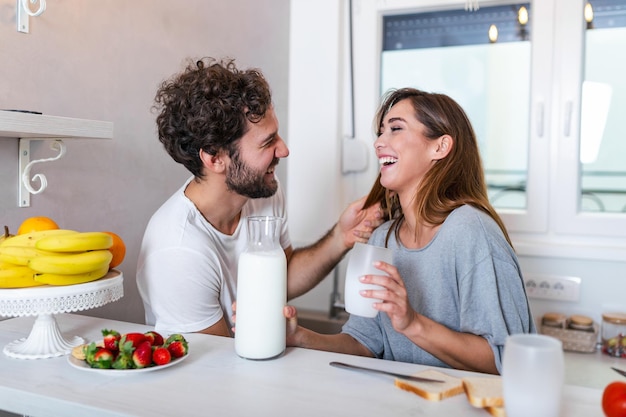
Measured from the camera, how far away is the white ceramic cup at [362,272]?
1.17 metres

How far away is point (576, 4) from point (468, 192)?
1.24 metres

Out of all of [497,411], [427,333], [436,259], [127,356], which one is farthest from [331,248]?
[497,411]

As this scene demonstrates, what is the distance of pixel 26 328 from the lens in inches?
54.4

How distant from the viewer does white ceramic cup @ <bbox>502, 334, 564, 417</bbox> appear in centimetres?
81

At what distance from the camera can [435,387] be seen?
3.27 feet

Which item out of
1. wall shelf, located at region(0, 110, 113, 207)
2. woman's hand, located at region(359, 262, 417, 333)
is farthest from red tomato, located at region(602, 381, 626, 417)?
wall shelf, located at region(0, 110, 113, 207)

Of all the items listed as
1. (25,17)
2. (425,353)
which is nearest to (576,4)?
(425,353)

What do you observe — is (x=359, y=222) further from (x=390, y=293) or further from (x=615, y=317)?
(x=615, y=317)

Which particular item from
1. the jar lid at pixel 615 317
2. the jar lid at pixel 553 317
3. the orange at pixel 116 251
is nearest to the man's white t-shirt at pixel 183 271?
the orange at pixel 116 251

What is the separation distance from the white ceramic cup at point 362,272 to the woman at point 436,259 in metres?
0.04

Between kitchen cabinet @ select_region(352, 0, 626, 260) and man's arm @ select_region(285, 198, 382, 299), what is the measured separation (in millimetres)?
889

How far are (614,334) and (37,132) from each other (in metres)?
2.03

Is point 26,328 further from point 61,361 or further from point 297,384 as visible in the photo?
point 297,384

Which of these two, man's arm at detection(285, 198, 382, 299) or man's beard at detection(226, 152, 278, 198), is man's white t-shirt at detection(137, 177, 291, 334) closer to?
man's beard at detection(226, 152, 278, 198)
